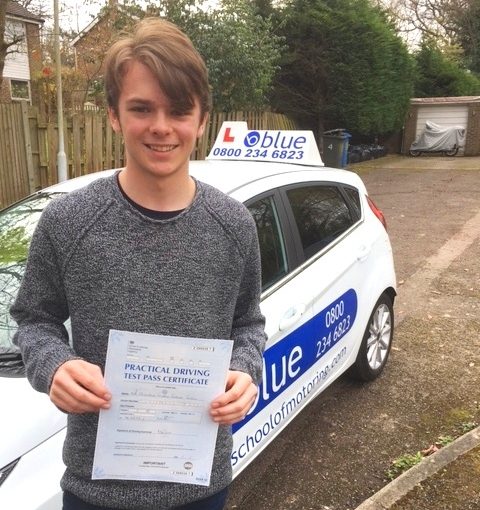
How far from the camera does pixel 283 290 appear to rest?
2.63m

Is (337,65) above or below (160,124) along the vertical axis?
above

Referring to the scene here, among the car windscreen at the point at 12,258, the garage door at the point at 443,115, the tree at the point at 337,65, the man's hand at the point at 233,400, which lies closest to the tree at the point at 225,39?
the tree at the point at 337,65

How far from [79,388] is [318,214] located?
224 cm

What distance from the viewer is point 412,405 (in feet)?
11.5

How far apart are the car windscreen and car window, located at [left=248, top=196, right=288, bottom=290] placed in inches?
40.2

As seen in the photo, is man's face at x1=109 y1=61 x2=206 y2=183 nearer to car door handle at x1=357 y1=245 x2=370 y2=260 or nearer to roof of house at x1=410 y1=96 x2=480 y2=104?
car door handle at x1=357 y1=245 x2=370 y2=260

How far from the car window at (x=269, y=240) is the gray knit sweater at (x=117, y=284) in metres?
1.31

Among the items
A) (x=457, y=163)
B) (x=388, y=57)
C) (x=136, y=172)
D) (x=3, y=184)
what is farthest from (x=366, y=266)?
(x=457, y=163)

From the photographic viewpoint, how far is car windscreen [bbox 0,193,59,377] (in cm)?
193

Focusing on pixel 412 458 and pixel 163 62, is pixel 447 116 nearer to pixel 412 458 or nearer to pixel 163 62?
pixel 412 458

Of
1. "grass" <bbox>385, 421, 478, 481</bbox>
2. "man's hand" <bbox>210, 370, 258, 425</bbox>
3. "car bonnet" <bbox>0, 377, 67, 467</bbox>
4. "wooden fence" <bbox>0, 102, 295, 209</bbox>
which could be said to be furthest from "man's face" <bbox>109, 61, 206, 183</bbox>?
"wooden fence" <bbox>0, 102, 295, 209</bbox>

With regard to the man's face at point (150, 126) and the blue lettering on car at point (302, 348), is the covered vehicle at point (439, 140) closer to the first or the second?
the blue lettering on car at point (302, 348)

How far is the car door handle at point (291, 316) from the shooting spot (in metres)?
2.50

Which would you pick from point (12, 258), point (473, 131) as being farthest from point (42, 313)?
point (473, 131)
